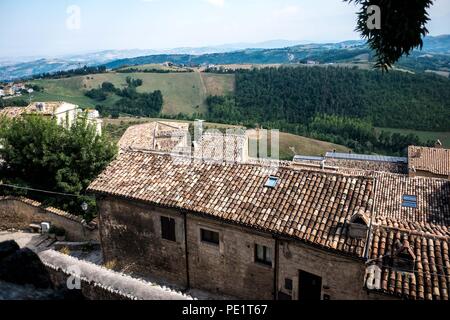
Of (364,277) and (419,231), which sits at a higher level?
(419,231)

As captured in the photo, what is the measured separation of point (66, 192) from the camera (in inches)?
828

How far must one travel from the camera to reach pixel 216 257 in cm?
1388

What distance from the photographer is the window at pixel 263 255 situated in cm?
1284

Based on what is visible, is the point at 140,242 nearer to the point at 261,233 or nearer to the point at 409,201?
the point at 261,233

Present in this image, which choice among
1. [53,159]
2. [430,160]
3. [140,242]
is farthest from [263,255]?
[430,160]

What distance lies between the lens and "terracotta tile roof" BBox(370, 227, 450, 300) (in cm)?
982

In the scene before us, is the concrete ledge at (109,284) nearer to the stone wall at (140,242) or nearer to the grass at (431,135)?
the stone wall at (140,242)

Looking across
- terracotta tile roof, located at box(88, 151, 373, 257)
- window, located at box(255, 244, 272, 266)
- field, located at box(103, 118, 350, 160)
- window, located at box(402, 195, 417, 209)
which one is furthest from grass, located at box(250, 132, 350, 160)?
window, located at box(255, 244, 272, 266)

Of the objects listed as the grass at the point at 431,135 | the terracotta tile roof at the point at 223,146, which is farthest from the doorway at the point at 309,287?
the grass at the point at 431,135

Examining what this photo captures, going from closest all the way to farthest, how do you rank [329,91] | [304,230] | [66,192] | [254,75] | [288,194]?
[304,230], [288,194], [66,192], [329,91], [254,75]

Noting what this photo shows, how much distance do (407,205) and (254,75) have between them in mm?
130494

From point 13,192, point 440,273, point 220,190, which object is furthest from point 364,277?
point 13,192

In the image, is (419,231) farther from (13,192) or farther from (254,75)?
(254,75)

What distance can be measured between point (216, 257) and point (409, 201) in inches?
694
